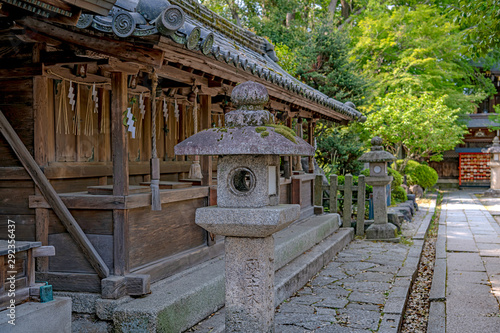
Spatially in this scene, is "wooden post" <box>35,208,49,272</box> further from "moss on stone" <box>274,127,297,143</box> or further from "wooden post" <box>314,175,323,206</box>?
"wooden post" <box>314,175,323,206</box>

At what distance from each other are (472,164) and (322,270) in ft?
100

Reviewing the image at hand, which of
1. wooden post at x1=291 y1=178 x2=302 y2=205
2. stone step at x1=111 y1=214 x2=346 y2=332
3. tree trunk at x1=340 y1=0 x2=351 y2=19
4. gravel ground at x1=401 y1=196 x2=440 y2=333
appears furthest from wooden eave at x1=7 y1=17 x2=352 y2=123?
tree trunk at x1=340 y1=0 x2=351 y2=19

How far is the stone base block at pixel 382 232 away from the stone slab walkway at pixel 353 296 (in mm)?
1126

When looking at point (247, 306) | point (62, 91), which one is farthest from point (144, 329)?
point (62, 91)

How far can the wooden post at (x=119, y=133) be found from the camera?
5.23 m

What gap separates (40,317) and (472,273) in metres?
7.85

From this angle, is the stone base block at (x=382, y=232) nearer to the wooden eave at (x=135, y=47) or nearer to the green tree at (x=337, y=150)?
the green tree at (x=337, y=150)

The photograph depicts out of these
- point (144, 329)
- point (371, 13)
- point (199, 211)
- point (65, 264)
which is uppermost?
point (371, 13)

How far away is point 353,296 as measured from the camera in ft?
23.6

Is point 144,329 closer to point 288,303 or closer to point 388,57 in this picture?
point 288,303

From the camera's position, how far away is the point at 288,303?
6.82m

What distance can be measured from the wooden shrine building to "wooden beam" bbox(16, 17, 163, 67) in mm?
11

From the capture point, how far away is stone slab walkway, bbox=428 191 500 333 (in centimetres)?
614

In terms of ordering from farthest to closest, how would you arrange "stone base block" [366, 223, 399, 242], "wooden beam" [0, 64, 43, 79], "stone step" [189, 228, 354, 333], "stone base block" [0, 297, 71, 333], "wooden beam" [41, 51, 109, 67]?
1. "stone base block" [366, 223, 399, 242]
2. "stone step" [189, 228, 354, 333]
3. "wooden beam" [0, 64, 43, 79]
4. "wooden beam" [41, 51, 109, 67]
5. "stone base block" [0, 297, 71, 333]
